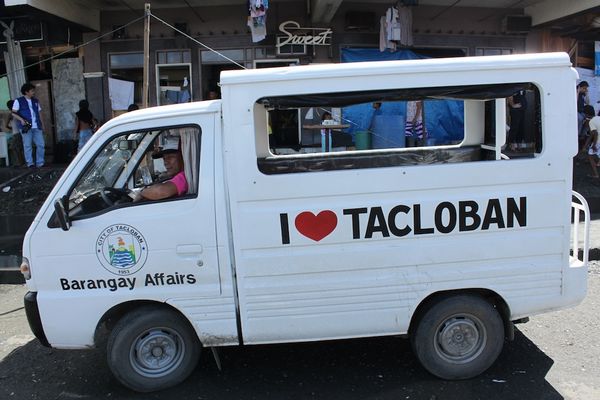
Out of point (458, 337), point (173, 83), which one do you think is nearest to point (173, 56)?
point (173, 83)

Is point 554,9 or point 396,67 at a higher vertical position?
point 554,9

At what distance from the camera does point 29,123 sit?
10.5 meters

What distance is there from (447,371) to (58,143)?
10.7 metres

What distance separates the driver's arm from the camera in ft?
11.7

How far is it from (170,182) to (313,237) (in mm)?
1101

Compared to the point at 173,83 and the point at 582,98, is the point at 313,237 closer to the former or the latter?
the point at 173,83

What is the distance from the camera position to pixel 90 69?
1174 centimetres

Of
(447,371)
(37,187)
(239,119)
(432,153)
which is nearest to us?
(239,119)

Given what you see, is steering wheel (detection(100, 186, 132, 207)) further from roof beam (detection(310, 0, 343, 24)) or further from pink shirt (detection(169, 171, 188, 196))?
roof beam (detection(310, 0, 343, 24))

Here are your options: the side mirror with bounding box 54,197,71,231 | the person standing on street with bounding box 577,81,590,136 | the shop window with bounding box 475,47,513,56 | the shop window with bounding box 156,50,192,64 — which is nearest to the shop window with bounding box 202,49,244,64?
the shop window with bounding box 156,50,192,64

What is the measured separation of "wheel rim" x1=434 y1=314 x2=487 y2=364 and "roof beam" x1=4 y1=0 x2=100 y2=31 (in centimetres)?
938

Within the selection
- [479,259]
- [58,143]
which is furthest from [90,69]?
[479,259]

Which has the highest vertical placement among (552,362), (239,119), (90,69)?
(90,69)

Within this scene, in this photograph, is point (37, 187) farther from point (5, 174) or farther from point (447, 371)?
point (447, 371)
